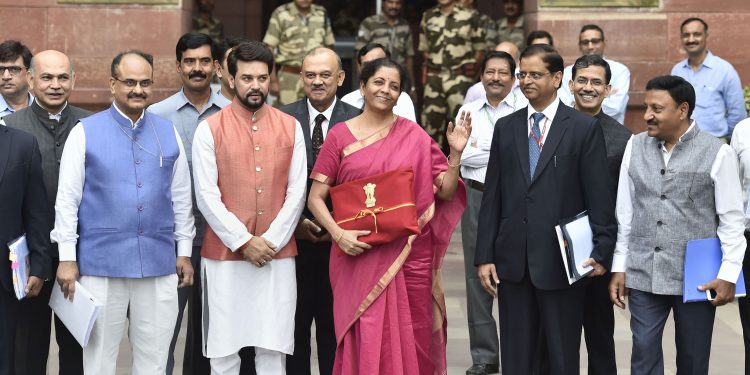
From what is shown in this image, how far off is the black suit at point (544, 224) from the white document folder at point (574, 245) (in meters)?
0.05

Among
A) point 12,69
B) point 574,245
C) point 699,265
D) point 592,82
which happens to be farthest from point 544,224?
point 12,69

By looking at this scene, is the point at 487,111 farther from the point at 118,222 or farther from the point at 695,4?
the point at 695,4

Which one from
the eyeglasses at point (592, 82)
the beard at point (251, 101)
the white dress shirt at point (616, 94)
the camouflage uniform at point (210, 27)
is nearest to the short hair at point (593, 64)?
the eyeglasses at point (592, 82)

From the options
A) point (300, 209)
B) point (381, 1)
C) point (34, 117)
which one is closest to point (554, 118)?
point (300, 209)

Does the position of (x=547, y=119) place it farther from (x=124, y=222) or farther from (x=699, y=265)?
(x=124, y=222)

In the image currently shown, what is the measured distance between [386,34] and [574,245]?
6.66 m

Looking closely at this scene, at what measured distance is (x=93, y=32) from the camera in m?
11.6

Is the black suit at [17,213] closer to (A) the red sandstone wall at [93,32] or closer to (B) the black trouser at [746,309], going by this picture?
(B) the black trouser at [746,309]

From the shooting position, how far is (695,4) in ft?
38.4

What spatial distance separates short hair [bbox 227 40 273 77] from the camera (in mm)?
6570

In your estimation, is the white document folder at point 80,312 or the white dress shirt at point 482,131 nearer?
the white document folder at point 80,312

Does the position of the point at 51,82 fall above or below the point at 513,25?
below

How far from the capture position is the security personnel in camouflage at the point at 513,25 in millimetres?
12219

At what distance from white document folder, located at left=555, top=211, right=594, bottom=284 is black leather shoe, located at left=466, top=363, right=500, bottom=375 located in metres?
1.78
